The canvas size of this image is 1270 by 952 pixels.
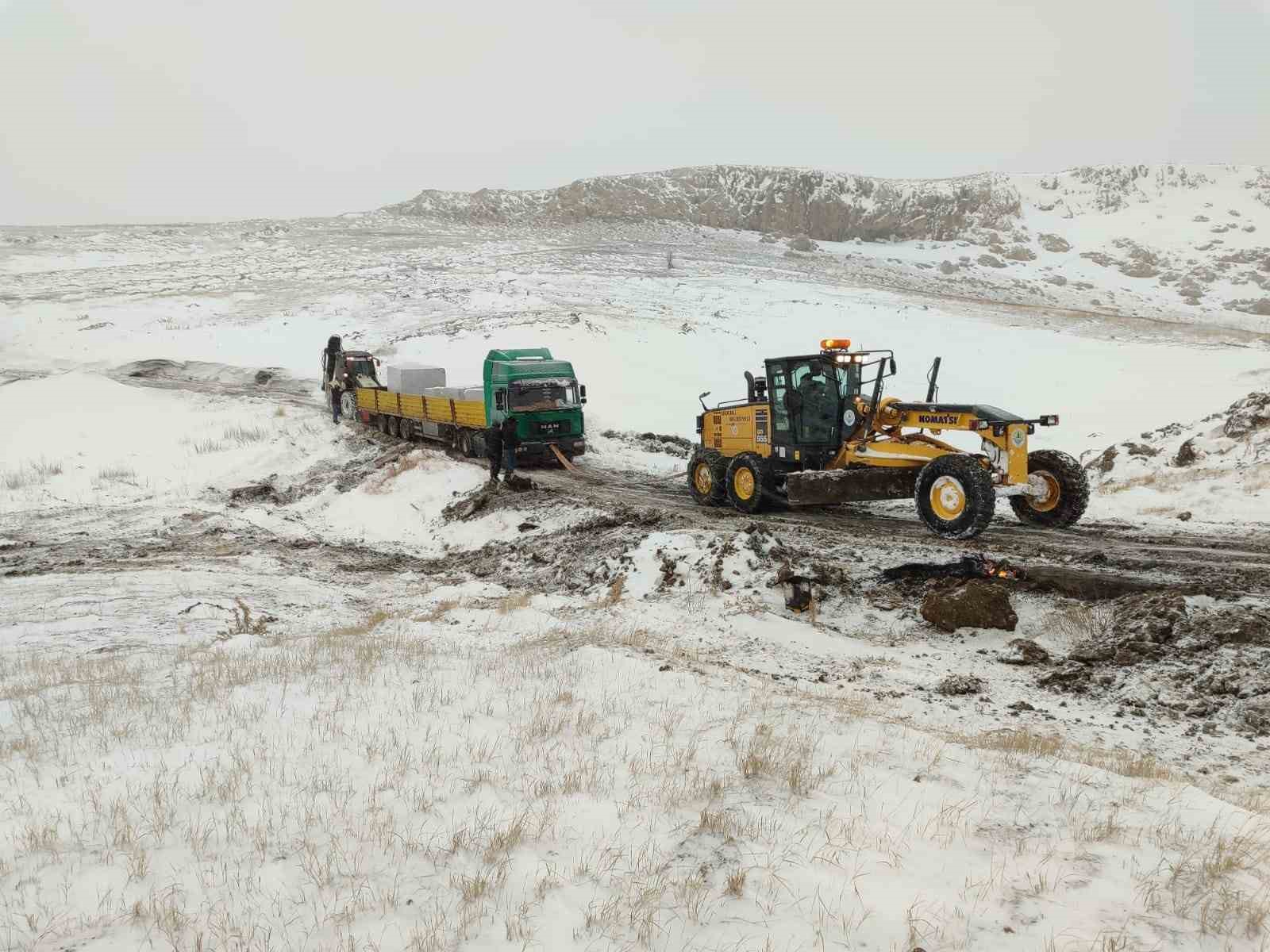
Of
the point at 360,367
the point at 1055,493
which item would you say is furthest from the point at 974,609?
the point at 360,367

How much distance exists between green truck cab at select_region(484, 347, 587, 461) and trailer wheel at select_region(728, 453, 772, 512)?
6.95 meters

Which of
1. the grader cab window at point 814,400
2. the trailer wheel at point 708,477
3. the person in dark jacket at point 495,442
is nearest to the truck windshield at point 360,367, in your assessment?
the person in dark jacket at point 495,442

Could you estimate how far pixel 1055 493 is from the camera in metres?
12.1

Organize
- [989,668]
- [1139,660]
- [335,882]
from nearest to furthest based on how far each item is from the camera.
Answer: [335,882] → [1139,660] → [989,668]

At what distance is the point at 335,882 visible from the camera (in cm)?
401

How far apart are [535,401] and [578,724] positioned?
1526 cm

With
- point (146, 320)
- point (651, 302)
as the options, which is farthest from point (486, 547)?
point (146, 320)

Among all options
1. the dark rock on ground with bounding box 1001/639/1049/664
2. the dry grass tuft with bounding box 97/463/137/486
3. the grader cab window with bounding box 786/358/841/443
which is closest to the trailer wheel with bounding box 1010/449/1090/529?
the grader cab window with bounding box 786/358/841/443

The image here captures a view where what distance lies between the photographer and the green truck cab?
67.5 ft

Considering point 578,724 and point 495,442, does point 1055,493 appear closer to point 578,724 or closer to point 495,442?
point 578,724

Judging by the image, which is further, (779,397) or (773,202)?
(773,202)

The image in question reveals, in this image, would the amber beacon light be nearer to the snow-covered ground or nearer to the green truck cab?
the snow-covered ground

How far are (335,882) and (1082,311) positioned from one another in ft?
179

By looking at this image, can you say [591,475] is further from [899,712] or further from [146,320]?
[146,320]
